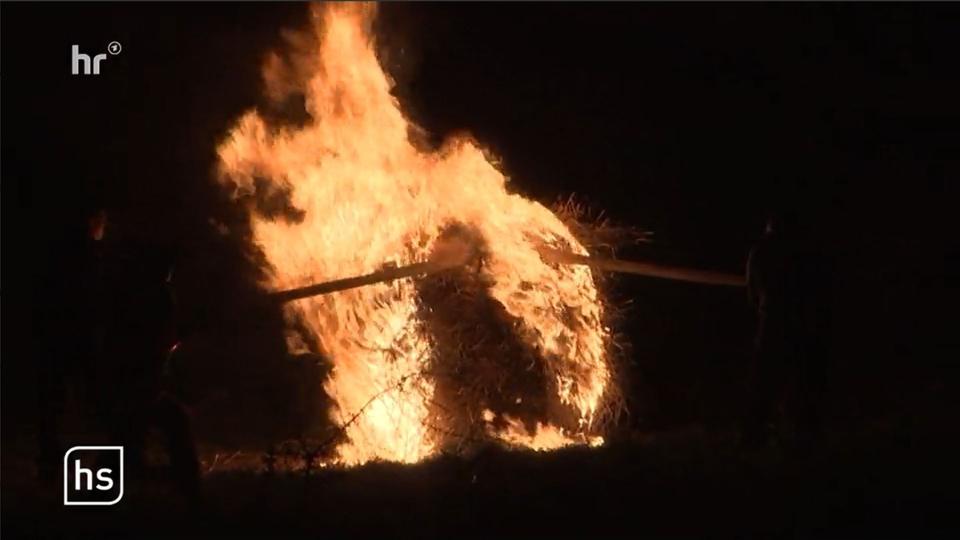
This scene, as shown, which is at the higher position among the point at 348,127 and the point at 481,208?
the point at 348,127

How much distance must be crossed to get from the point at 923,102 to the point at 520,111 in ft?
14.8

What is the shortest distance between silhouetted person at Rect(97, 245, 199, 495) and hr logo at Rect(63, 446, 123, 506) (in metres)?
0.34

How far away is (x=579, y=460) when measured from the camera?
949 centimetres

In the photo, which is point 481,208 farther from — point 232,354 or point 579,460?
point 232,354

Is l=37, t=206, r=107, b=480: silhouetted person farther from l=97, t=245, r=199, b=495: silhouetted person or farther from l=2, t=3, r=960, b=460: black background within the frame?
l=2, t=3, r=960, b=460: black background

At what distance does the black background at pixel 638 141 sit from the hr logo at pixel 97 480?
170 inches

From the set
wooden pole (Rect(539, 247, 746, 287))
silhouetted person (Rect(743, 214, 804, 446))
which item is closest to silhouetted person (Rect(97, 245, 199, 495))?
wooden pole (Rect(539, 247, 746, 287))

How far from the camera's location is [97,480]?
909cm

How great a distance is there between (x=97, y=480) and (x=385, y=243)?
124 inches

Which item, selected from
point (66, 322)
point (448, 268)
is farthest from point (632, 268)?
point (66, 322)

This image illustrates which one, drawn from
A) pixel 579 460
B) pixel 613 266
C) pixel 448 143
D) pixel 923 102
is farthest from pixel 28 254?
pixel 923 102

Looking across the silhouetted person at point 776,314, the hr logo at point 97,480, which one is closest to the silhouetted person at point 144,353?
the hr logo at point 97,480

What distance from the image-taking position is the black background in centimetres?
1514

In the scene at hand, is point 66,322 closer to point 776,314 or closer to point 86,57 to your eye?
point 776,314
